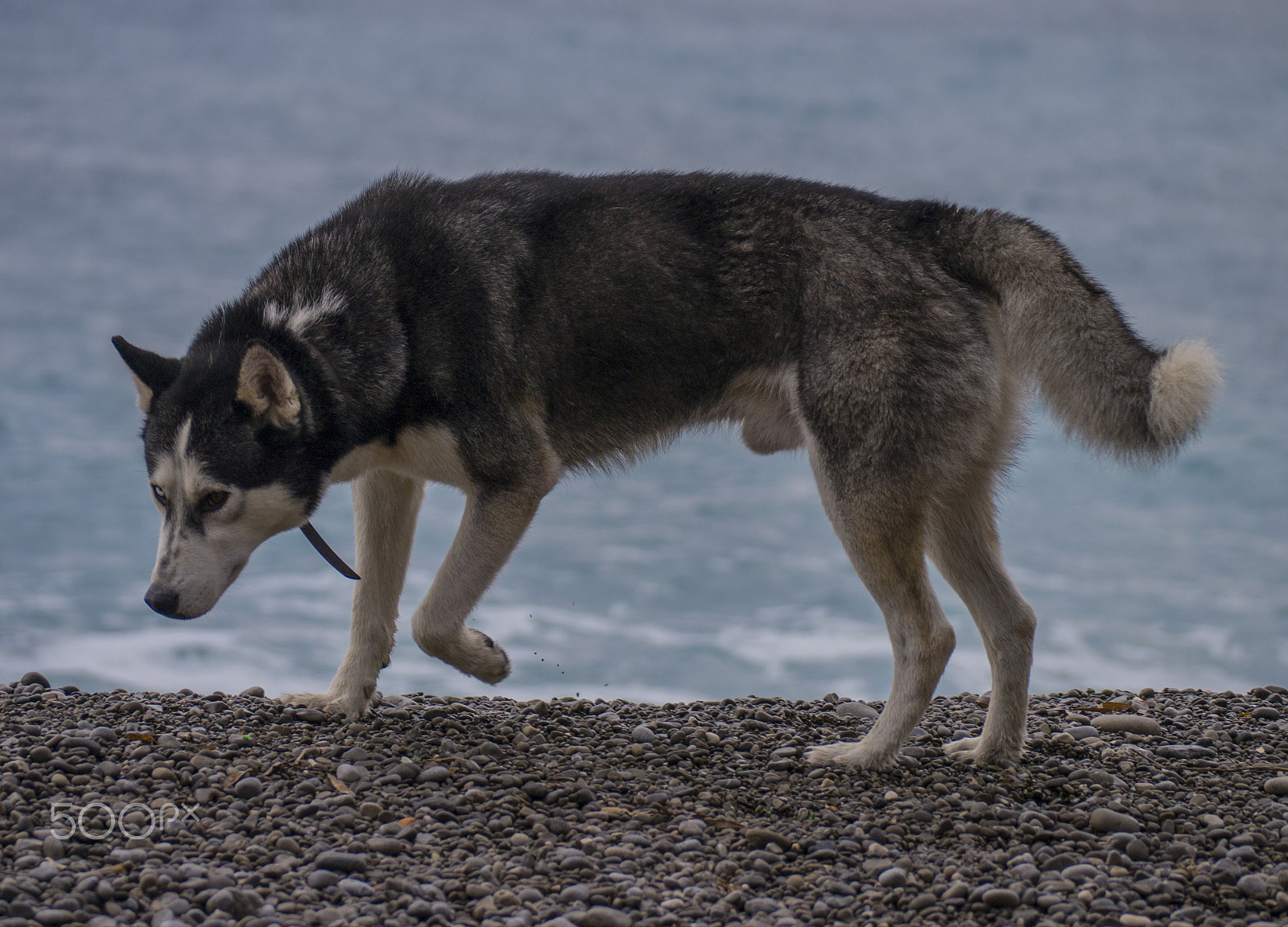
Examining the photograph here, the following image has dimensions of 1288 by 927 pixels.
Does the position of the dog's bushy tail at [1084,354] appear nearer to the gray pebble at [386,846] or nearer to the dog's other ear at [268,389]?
the dog's other ear at [268,389]

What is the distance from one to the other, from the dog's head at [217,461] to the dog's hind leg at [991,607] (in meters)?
2.58

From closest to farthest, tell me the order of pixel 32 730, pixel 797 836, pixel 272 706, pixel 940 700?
pixel 797 836, pixel 32 730, pixel 272 706, pixel 940 700

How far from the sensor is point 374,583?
5.48 metres

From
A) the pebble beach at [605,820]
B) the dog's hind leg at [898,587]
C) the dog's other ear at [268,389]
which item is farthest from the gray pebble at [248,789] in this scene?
the dog's hind leg at [898,587]

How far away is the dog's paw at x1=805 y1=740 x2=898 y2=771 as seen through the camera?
191 inches

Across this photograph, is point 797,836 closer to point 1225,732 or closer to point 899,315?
point 899,315

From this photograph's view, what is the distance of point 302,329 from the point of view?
4930 millimetres

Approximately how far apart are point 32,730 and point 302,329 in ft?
6.52

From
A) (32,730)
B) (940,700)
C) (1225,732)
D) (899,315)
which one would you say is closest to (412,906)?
(32,730)

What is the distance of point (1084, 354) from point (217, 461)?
3.19 meters

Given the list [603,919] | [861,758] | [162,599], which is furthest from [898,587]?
[162,599]

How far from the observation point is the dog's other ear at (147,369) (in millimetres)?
4812
